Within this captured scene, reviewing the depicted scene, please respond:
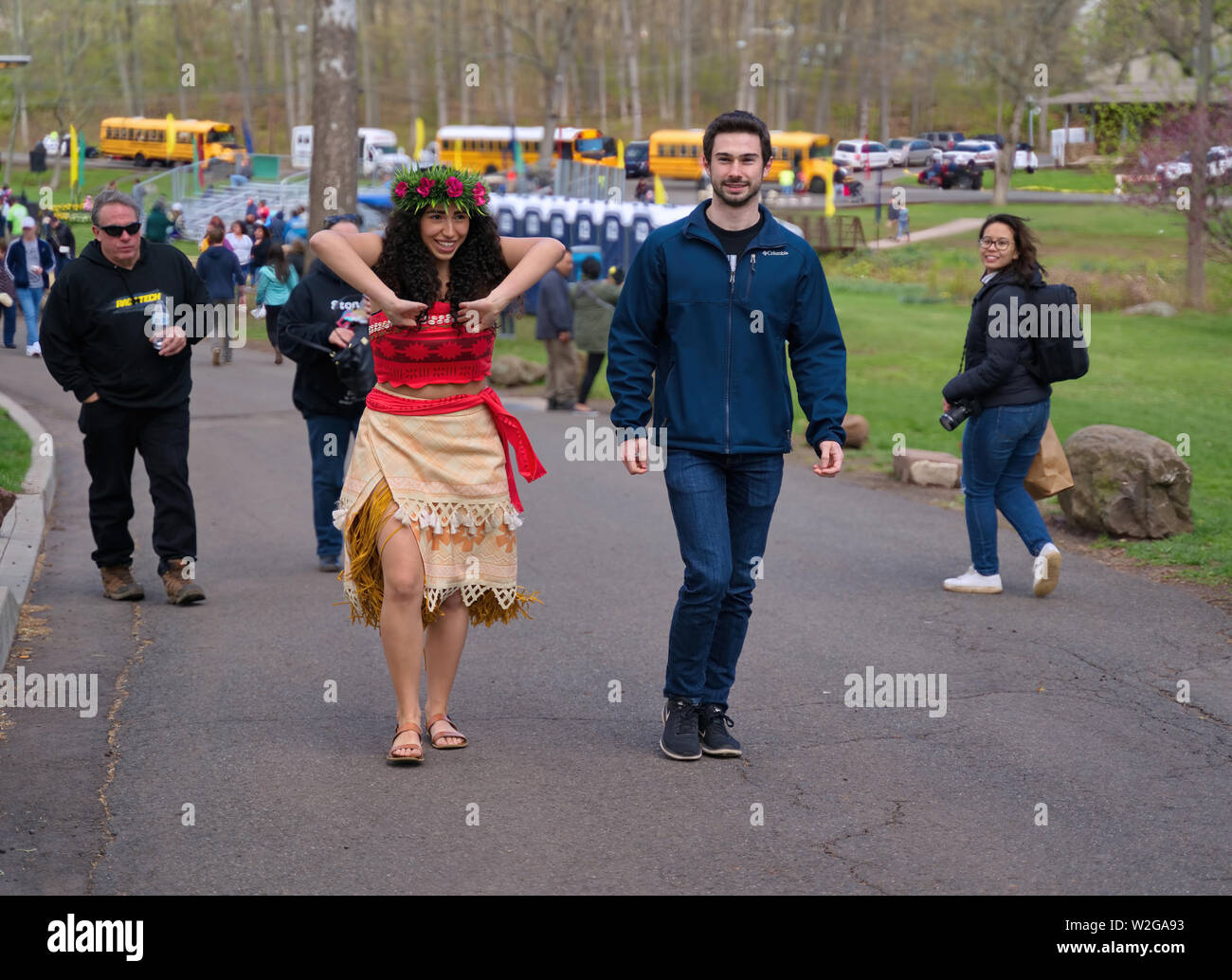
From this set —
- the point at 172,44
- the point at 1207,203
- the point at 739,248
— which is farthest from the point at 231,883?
the point at 172,44

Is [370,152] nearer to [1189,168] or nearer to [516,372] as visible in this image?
[1189,168]

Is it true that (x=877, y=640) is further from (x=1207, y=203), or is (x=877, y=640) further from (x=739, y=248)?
(x=1207, y=203)

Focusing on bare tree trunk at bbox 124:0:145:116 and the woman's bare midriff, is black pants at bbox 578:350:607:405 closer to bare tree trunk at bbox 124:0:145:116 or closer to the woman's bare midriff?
the woman's bare midriff

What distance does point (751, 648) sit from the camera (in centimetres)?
693

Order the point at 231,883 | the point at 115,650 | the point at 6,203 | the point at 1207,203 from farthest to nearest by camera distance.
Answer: the point at 6,203 < the point at 1207,203 < the point at 115,650 < the point at 231,883

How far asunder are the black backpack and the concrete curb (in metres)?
5.18

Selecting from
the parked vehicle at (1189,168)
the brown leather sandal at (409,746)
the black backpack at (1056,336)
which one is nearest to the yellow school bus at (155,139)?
the parked vehicle at (1189,168)

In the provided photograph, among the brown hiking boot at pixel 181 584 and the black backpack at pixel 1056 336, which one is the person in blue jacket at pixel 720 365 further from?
the brown hiking boot at pixel 181 584

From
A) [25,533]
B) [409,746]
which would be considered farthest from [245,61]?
[409,746]

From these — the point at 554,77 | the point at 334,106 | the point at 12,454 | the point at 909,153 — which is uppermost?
the point at 554,77

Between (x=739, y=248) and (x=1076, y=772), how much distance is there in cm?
214

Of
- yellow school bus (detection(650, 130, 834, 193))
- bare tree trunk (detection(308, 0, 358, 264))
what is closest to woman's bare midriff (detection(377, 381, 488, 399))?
bare tree trunk (detection(308, 0, 358, 264))

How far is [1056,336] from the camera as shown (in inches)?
305

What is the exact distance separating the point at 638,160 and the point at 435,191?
63.3m
